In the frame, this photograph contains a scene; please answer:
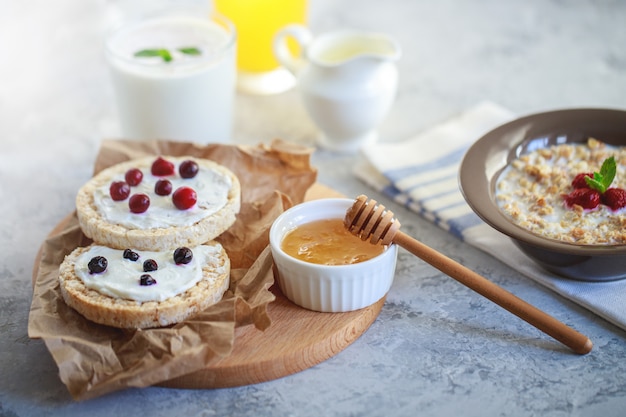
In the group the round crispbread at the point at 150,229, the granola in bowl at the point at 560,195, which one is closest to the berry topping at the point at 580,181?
the granola in bowl at the point at 560,195

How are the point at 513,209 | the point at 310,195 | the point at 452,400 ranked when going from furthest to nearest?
the point at 310,195, the point at 513,209, the point at 452,400

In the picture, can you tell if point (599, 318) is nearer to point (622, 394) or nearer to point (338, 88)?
point (622, 394)

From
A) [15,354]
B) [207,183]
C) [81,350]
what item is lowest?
[15,354]

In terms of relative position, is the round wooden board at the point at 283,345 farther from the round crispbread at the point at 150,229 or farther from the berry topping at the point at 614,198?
the berry topping at the point at 614,198

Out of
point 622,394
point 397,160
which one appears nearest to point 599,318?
point 622,394

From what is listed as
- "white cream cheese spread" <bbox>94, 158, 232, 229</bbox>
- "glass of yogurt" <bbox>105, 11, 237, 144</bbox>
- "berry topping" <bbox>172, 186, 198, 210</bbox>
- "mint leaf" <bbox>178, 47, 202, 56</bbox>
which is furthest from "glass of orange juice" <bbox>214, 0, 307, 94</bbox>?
"berry topping" <bbox>172, 186, 198, 210</bbox>

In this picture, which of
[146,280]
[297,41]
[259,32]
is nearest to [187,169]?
[146,280]
